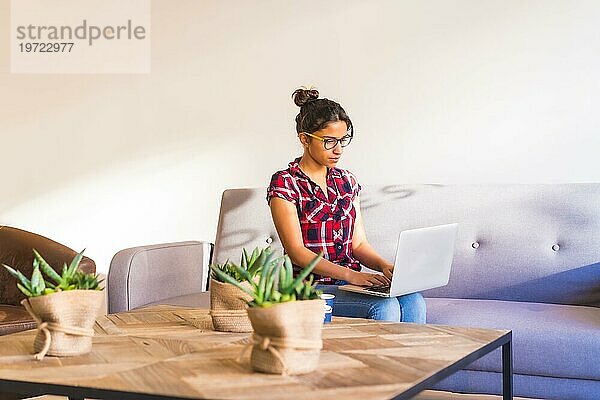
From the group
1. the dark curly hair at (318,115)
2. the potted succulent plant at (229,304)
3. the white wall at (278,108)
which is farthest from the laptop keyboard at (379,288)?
the white wall at (278,108)

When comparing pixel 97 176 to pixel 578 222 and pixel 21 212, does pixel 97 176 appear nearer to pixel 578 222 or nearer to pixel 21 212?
pixel 21 212

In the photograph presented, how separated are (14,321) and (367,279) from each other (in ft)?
3.76

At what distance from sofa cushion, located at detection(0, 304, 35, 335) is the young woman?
2.85 feet

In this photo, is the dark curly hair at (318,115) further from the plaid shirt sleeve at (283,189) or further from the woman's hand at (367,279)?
A: the woman's hand at (367,279)

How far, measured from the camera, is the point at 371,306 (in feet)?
9.34

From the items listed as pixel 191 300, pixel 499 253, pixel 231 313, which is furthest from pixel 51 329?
pixel 499 253

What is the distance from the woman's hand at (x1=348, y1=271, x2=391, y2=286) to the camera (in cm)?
297

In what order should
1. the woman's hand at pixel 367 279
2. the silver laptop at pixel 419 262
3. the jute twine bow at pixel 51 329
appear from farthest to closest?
1. the woman's hand at pixel 367 279
2. the silver laptop at pixel 419 262
3. the jute twine bow at pixel 51 329

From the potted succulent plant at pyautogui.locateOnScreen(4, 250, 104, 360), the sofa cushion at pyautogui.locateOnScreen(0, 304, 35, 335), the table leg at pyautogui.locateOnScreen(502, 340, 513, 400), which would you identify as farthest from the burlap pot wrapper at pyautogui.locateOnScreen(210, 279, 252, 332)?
the sofa cushion at pyautogui.locateOnScreen(0, 304, 35, 335)

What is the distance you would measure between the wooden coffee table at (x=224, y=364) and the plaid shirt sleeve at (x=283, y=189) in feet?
2.60

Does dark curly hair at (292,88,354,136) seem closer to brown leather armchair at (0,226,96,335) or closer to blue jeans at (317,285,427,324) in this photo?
blue jeans at (317,285,427,324)

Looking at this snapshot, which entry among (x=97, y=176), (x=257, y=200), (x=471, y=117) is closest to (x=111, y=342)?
(x=257, y=200)

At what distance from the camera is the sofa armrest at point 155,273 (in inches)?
135

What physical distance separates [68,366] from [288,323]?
1.46ft
